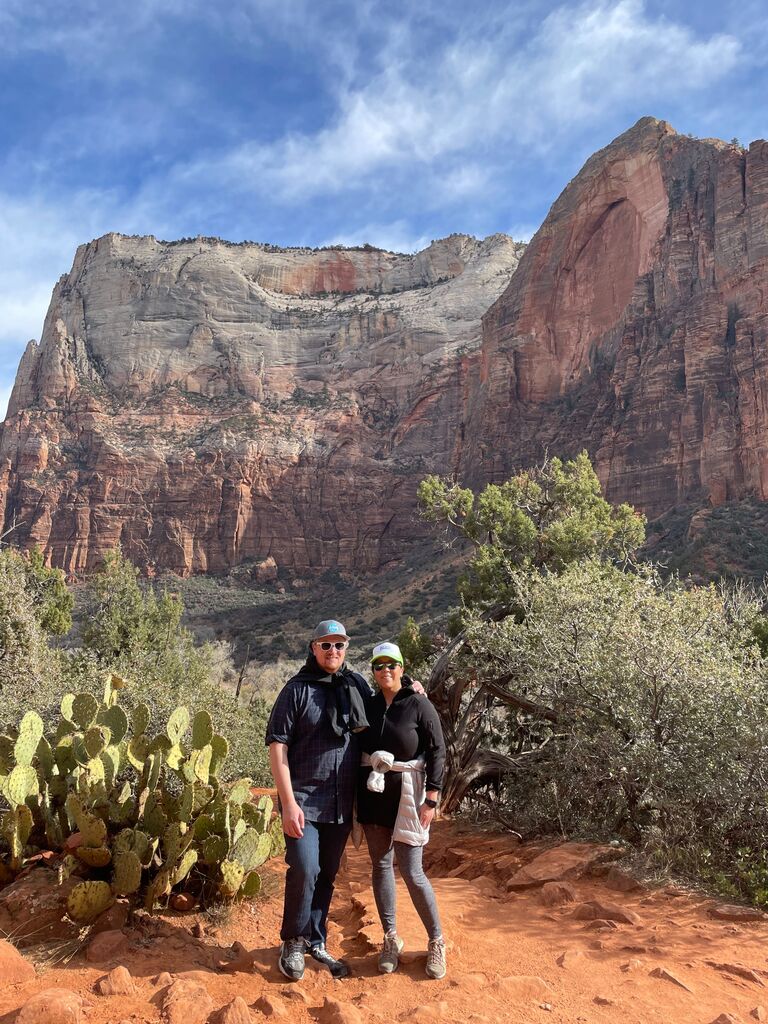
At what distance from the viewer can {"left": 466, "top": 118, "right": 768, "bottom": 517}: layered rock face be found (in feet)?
132

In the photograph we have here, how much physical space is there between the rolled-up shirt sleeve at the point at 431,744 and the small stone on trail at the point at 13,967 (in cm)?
224

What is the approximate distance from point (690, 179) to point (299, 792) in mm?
56320

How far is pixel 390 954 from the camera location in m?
3.60

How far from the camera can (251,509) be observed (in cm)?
6619

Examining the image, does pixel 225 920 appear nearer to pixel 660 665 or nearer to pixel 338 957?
pixel 338 957

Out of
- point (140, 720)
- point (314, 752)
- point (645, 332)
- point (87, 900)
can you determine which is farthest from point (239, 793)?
point (645, 332)

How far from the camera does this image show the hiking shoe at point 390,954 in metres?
3.55

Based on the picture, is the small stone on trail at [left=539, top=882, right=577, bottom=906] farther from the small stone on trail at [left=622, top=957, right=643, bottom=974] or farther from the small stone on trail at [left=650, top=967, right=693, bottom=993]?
the small stone on trail at [left=650, top=967, right=693, bottom=993]

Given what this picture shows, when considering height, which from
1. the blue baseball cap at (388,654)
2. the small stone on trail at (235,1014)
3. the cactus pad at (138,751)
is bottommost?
the small stone on trail at (235,1014)

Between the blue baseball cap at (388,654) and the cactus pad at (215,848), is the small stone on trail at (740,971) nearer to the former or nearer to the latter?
the blue baseball cap at (388,654)

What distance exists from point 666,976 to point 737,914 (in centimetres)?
129

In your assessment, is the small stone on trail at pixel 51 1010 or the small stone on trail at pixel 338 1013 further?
the small stone on trail at pixel 338 1013

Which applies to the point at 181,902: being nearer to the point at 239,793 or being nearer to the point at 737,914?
the point at 239,793

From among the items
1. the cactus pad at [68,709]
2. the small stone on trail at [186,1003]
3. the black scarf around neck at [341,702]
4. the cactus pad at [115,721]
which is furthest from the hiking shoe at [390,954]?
the cactus pad at [68,709]
